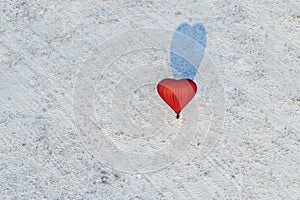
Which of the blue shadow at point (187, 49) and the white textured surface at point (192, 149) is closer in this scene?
the white textured surface at point (192, 149)

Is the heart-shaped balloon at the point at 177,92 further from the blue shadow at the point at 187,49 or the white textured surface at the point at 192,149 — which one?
the blue shadow at the point at 187,49

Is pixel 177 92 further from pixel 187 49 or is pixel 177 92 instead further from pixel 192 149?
pixel 187 49

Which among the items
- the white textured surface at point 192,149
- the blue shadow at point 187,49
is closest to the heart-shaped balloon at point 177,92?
the white textured surface at point 192,149

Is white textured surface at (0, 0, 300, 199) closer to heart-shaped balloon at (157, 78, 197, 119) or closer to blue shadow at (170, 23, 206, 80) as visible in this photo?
blue shadow at (170, 23, 206, 80)

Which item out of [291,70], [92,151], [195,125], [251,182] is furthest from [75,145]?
[291,70]

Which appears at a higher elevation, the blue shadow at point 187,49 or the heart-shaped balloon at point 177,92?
the heart-shaped balloon at point 177,92

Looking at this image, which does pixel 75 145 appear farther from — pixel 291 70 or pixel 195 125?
pixel 291 70

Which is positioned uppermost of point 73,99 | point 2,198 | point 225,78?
point 225,78
